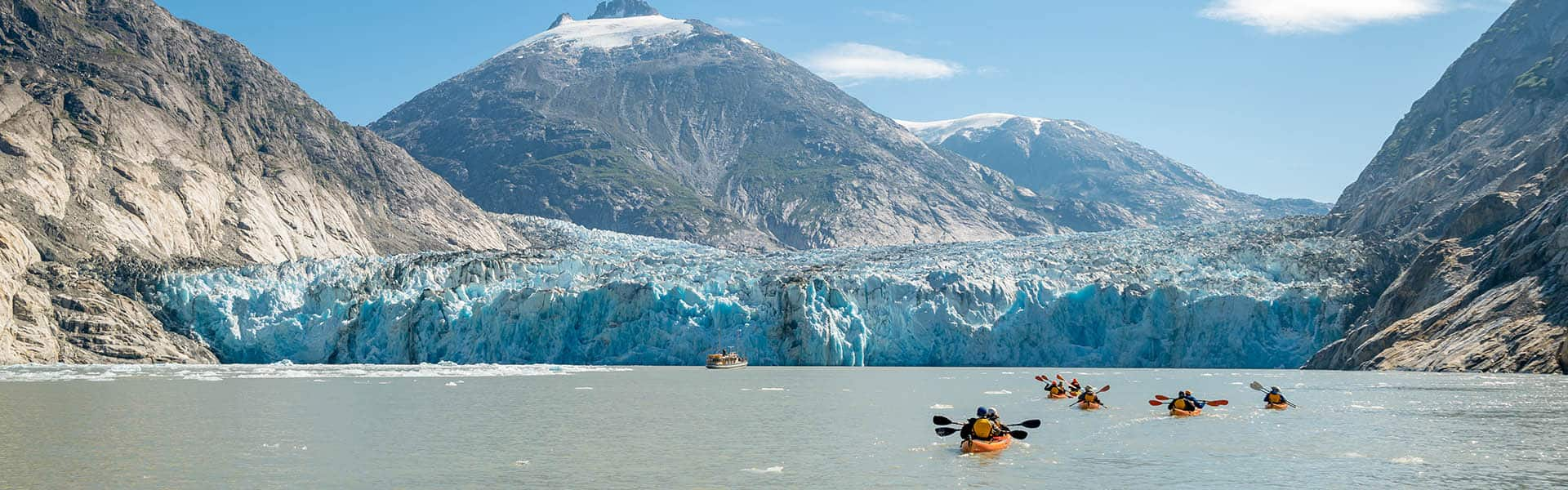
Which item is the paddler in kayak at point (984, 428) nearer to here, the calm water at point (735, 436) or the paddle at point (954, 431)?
the paddle at point (954, 431)

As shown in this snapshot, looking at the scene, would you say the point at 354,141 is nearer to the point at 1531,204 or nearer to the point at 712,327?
the point at 712,327

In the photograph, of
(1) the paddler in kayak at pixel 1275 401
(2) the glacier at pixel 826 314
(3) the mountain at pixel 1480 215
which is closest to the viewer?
(1) the paddler in kayak at pixel 1275 401

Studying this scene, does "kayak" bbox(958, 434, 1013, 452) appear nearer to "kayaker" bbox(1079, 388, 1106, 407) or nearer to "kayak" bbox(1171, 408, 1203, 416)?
"kayak" bbox(1171, 408, 1203, 416)

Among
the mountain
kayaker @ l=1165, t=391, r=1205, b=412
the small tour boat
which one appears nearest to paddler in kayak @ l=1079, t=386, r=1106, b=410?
kayaker @ l=1165, t=391, r=1205, b=412

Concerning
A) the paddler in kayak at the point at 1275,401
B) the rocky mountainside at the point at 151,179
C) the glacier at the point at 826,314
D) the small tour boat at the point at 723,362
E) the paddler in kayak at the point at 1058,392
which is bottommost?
the paddler in kayak at the point at 1275,401

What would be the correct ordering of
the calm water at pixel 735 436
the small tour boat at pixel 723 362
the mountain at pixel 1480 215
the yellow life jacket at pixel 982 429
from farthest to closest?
1. the small tour boat at pixel 723 362
2. the mountain at pixel 1480 215
3. the yellow life jacket at pixel 982 429
4. the calm water at pixel 735 436

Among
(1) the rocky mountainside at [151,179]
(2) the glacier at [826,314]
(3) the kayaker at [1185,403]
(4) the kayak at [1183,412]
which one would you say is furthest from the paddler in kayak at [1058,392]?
(1) the rocky mountainside at [151,179]

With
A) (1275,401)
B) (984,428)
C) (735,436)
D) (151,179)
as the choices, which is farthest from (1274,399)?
(151,179)
